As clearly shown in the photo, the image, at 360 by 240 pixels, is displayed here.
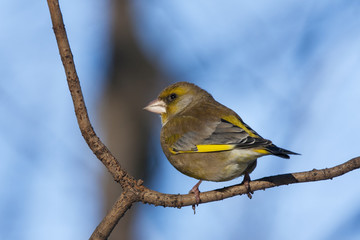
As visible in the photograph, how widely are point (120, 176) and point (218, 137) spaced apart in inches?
54.4

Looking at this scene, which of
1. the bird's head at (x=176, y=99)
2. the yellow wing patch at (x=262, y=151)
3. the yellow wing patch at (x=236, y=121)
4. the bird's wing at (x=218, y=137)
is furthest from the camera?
the bird's head at (x=176, y=99)

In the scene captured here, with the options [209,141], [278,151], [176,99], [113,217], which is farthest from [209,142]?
[113,217]

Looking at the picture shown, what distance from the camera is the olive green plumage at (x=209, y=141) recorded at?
4.27m

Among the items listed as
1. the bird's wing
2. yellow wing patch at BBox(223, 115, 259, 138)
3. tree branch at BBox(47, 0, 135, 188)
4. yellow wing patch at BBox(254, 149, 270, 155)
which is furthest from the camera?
yellow wing patch at BBox(223, 115, 259, 138)

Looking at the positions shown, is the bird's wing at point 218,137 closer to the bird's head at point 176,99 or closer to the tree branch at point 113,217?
the bird's head at point 176,99

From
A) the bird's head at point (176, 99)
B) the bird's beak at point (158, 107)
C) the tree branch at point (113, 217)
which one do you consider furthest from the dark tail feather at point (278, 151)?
the bird's beak at point (158, 107)

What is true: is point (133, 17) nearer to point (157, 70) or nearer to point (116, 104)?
point (157, 70)

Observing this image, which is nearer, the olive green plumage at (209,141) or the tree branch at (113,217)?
the tree branch at (113,217)

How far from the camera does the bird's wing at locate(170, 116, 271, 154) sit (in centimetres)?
436

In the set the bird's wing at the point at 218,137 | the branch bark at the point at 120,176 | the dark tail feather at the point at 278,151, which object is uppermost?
the bird's wing at the point at 218,137

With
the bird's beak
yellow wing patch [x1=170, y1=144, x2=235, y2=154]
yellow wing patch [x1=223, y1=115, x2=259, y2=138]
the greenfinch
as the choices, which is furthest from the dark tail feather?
the bird's beak

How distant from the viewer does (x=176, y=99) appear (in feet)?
18.3

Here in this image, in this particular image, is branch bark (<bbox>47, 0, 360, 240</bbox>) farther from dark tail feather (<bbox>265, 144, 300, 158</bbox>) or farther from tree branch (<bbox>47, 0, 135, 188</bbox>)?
dark tail feather (<bbox>265, 144, 300, 158</bbox>)

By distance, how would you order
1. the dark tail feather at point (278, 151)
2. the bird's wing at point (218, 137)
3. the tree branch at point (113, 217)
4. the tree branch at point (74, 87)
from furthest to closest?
the bird's wing at point (218, 137), the dark tail feather at point (278, 151), the tree branch at point (113, 217), the tree branch at point (74, 87)
